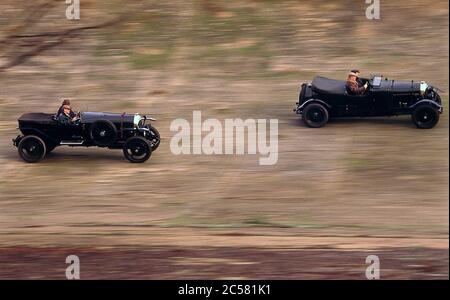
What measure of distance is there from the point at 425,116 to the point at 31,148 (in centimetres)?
750

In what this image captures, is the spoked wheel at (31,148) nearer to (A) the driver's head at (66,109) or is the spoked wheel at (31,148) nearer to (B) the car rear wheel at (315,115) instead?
(A) the driver's head at (66,109)

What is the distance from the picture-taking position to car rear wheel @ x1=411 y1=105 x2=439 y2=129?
19.2 meters

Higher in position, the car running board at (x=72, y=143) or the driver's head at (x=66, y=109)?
the driver's head at (x=66, y=109)

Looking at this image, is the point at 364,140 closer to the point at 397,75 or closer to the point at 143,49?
the point at 397,75

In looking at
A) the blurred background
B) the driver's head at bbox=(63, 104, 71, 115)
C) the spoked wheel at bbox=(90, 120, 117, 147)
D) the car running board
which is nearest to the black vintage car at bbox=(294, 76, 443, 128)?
the blurred background

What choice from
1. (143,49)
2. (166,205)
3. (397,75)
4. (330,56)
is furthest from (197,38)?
(166,205)

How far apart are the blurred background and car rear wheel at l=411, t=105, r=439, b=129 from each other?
20 centimetres

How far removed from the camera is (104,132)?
18.1 meters

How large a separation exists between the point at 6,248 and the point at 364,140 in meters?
7.62

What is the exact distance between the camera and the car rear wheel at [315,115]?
19.7m

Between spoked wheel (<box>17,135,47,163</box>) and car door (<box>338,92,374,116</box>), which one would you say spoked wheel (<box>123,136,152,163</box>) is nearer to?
spoked wheel (<box>17,135,47,163</box>)

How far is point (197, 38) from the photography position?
25203mm

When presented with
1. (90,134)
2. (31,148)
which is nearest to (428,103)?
(90,134)

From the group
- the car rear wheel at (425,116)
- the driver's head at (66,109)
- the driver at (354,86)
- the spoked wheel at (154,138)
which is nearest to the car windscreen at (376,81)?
the driver at (354,86)
